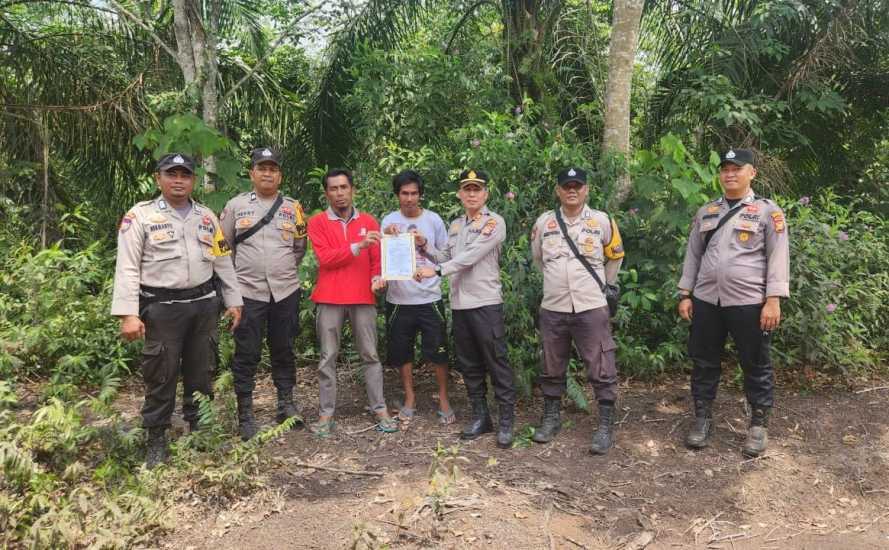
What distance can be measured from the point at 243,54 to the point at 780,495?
9291mm

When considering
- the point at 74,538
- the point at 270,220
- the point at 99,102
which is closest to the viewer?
the point at 74,538

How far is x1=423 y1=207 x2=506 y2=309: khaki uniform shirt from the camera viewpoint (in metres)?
4.19

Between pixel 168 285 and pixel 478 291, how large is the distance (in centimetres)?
188

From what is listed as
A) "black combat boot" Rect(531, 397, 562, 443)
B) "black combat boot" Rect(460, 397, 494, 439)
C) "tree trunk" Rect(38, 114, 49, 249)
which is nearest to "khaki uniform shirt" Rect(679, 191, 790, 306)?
"black combat boot" Rect(531, 397, 562, 443)

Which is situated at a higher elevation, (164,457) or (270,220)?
(270,220)

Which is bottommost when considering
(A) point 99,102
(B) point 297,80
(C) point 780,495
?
(C) point 780,495

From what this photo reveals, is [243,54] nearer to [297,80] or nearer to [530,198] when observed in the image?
[297,80]

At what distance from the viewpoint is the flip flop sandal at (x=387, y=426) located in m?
4.56

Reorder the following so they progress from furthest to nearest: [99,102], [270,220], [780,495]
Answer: [99,102]
[270,220]
[780,495]

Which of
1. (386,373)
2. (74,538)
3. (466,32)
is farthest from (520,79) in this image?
(74,538)

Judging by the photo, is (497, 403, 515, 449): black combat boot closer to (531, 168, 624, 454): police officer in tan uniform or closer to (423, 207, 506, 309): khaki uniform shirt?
(531, 168, 624, 454): police officer in tan uniform

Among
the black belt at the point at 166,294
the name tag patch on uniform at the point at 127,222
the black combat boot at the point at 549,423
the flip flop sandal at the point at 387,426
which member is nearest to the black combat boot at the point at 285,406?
the flip flop sandal at the point at 387,426

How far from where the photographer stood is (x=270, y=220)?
14.0 feet

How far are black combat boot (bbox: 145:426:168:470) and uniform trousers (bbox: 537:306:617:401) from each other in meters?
2.43
